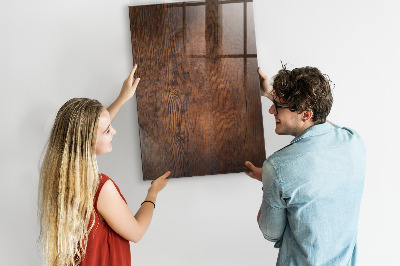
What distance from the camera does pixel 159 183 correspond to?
187 centimetres

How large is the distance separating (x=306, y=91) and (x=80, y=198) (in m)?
0.97

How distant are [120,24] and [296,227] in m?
1.29

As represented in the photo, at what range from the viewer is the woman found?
1.46 m

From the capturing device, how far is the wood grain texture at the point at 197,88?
1898 millimetres

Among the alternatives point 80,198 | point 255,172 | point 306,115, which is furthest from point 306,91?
point 80,198

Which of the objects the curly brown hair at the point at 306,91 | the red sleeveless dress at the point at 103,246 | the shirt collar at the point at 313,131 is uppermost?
the curly brown hair at the point at 306,91

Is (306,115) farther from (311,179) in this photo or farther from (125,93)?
(125,93)

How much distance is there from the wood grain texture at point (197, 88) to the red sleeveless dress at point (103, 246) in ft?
1.54

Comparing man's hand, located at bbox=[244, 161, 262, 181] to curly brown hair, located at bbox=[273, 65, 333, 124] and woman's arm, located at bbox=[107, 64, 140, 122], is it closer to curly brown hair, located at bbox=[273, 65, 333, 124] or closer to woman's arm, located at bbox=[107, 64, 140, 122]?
curly brown hair, located at bbox=[273, 65, 333, 124]

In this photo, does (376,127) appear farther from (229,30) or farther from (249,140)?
(229,30)

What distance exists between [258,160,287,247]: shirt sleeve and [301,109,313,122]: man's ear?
0.81ft

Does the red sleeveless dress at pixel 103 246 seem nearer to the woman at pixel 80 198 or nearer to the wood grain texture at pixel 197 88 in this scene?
the woman at pixel 80 198

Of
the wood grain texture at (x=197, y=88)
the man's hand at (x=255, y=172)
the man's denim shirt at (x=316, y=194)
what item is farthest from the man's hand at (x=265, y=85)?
the man's denim shirt at (x=316, y=194)

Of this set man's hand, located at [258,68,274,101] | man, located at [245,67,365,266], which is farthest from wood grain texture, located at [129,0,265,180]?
man, located at [245,67,365,266]
